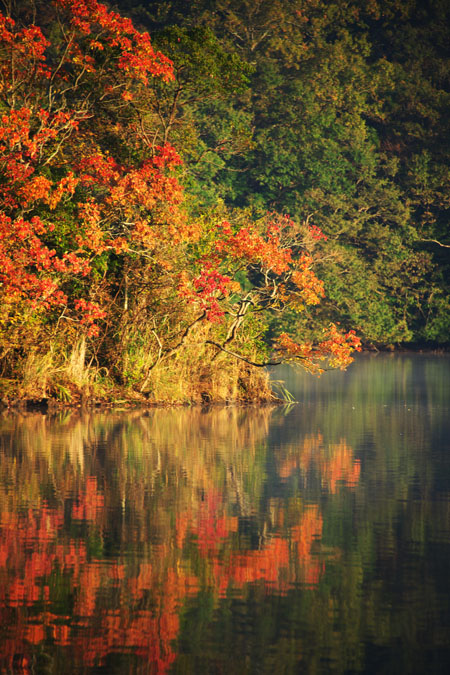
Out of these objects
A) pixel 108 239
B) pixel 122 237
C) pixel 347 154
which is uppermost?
pixel 347 154

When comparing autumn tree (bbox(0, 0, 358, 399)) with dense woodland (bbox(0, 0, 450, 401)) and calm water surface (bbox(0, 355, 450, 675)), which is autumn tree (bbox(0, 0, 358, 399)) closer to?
dense woodland (bbox(0, 0, 450, 401))

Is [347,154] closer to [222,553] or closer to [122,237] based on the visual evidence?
[122,237]

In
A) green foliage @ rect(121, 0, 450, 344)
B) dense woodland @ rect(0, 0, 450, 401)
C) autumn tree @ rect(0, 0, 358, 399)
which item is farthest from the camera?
green foliage @ rect(121, 0, 450, 344)

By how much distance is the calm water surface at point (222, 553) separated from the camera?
5.98m

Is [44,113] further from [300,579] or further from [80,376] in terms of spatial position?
[300,579]

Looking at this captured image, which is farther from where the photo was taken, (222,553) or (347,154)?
(347,154)

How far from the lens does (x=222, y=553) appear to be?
8.20m

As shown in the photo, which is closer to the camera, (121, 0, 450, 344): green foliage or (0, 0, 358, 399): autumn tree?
(0, 0, 358, 399): autumn tree

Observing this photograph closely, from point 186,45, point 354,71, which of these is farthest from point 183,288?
point 354,71

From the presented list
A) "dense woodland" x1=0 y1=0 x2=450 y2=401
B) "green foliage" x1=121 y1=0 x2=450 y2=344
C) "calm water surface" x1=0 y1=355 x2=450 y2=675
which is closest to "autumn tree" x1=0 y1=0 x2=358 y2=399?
"dense woodland" x1=0 y1=0 x2=450 y2=401

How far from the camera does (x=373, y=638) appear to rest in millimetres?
6180

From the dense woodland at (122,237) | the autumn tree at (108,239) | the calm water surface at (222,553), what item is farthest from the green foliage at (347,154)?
the calm water surface at (222,553)

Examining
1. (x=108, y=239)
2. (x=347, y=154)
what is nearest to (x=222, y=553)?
(x=108, y=239)

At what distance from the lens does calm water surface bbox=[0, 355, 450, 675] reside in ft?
19.6
